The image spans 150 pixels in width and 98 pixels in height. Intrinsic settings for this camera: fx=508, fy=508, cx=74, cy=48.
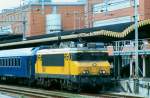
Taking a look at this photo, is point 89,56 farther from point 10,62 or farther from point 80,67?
point 10,62

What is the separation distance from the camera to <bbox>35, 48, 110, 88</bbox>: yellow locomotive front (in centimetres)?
2841

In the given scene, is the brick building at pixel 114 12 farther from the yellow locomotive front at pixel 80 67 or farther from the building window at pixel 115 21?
the yellow locomotive front at pixel 80 67

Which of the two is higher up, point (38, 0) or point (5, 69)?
point (38, 0)

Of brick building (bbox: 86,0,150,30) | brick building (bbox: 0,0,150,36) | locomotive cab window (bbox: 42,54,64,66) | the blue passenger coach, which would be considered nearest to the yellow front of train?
locomotive cab window (bbox: 42,54,64,66)

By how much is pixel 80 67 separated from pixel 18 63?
33.4 feet

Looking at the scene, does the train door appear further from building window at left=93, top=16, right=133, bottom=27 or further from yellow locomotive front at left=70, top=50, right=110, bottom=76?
building window at left=93, top=16, right=133, bottom=27

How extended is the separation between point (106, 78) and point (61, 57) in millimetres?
2998

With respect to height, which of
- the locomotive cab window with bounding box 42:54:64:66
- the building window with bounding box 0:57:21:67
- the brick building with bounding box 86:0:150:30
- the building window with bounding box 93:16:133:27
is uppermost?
the brick building with bounding box 86:0:150:30

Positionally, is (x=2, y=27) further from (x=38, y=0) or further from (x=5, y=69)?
(x=5, y=69)

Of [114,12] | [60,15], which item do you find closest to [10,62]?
[114,12]

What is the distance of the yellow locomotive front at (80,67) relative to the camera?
28406 mm

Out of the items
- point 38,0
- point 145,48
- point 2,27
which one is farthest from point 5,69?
point 2,27

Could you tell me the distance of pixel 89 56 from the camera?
29.0 m

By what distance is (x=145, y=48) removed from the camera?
3509 centimetres
